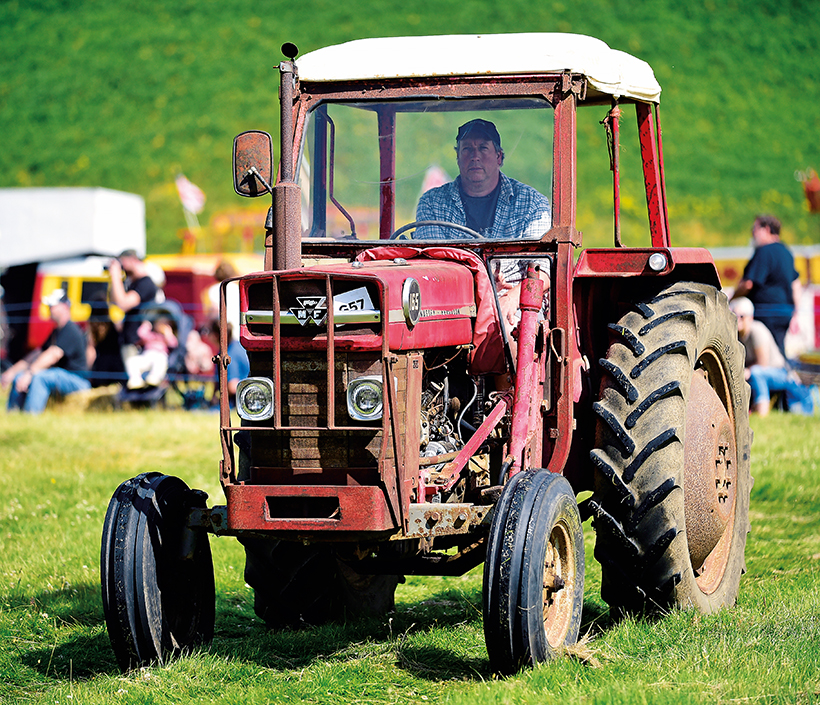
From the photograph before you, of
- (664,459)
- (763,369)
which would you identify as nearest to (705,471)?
(664,459)

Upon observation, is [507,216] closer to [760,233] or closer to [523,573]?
[523,573]

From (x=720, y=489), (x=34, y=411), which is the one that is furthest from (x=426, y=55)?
(x=34, y=411)

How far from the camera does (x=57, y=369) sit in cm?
1383

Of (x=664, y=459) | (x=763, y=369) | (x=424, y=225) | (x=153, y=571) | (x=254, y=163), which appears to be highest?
(x=254, y=163)

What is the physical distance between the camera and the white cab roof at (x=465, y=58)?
5.20 meters

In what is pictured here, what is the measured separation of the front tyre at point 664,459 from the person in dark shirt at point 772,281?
714cm

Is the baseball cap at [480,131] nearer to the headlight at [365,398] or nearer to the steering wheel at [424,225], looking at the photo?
the steering wheel at [424,225]

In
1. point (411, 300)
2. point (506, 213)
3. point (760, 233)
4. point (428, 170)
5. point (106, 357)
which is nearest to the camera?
point (411, 300)

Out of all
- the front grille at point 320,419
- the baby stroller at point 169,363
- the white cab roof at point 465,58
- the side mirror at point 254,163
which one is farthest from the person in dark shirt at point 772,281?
the front grille at point 320,419

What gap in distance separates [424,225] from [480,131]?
0.53 m

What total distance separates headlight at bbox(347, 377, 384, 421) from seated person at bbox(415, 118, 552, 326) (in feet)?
3.31

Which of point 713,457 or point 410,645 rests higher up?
point 713,457

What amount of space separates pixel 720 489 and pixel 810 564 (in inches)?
48.5

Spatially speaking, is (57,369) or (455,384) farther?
(57,369)
